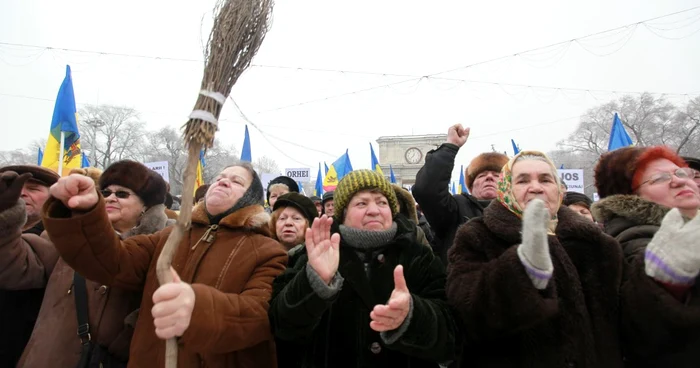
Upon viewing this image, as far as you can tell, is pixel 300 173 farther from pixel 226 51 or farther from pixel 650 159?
pixel 650 159

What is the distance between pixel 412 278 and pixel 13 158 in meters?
55.4

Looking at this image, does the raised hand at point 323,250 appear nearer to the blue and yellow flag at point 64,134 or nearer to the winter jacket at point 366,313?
the winter jacket at point 366,313

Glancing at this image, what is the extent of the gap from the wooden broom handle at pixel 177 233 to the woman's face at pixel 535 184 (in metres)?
1.64

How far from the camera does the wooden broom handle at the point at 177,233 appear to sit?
64.9 inches

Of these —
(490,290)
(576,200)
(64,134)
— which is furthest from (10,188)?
(576,200)

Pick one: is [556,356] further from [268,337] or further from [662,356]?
[268,337]

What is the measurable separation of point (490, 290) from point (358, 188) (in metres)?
1.04

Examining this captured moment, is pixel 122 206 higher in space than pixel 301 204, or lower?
higher

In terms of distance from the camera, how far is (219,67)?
1.97 m

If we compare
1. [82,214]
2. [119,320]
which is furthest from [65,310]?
Answer: [82,214]

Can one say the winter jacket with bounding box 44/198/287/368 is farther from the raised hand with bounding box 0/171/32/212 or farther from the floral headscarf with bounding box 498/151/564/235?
the floral headscarf with bounding box 498/151/564/235

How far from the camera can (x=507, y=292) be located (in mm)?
1715

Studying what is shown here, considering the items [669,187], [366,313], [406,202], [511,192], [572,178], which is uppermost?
[511,192]

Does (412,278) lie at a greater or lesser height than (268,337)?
greater
